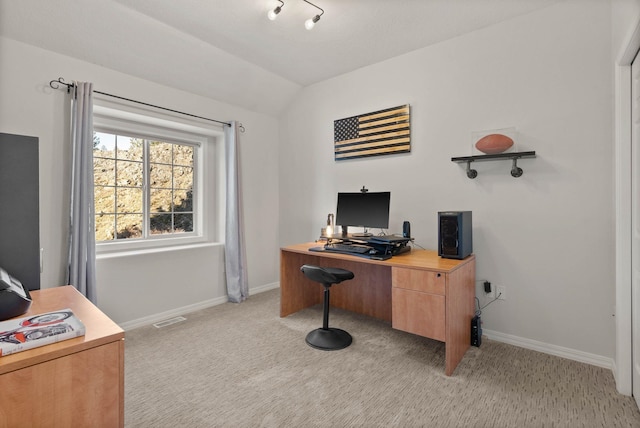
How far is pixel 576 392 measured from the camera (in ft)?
6.24

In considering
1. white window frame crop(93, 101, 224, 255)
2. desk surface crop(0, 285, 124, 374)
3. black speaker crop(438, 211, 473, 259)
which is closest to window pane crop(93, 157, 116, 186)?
white window frame crop(93, 101, 224, 255)

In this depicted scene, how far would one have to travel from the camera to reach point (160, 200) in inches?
138

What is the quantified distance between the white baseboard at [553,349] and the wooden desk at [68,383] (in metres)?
2.67

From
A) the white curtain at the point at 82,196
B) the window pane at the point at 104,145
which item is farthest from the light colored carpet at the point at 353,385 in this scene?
the window pane at the point at 104,145

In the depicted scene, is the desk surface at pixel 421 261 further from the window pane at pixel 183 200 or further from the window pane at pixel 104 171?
the window pane at pixel 104 171

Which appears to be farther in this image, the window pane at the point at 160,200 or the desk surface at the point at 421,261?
the window pane at the point at 160,200

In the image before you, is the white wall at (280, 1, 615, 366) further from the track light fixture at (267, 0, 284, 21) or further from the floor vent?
the floor vent

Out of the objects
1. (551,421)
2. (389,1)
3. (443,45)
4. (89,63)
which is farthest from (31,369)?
(443,45)

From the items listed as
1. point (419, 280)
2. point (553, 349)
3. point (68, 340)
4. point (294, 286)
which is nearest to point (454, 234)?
point (419, 280)

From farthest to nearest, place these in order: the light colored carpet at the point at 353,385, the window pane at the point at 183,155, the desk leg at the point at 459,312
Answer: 1. the window pane at the point at 183,155
2. the desk leg at the point at 459,312
3. the light colored carpet at the point at 353,385

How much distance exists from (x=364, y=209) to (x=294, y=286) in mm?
1091

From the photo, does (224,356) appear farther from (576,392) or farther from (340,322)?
(576,392)

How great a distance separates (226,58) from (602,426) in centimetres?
393

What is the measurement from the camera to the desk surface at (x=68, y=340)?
95 cm
